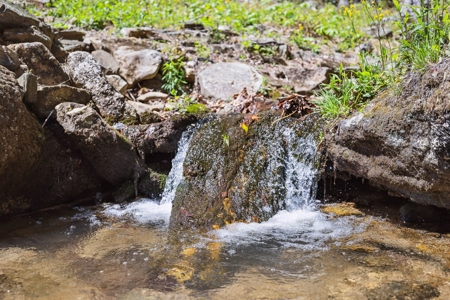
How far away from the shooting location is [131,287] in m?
2.92

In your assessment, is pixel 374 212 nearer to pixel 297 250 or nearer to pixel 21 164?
pixel 297 250

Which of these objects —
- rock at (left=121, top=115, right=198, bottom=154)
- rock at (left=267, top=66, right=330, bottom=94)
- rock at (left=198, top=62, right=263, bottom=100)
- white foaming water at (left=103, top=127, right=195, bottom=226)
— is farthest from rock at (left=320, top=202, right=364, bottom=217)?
rock at (left=198, top=62, right=263, bottom=100)

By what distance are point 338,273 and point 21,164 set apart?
3.50 meters

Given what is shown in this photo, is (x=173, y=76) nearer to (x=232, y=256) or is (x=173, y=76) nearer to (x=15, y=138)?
(x=15, y=138)

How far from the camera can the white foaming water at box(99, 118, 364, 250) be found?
389cm

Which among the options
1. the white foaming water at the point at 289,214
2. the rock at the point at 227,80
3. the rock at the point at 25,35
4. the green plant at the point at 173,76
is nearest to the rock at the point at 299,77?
the rock at the point at 227,80

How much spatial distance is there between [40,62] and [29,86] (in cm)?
105

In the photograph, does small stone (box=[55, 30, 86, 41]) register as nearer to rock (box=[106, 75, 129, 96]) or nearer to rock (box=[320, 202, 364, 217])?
rock (box=[106, 75, 129, 96])

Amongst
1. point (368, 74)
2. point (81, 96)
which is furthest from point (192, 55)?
point (368, 74)

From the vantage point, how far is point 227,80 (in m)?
7.23

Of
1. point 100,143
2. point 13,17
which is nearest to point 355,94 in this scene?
point 100,143

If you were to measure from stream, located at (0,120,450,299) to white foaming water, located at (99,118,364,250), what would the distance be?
1cm

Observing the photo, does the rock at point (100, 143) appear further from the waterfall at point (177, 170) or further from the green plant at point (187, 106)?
the green plant at point (187, 106)

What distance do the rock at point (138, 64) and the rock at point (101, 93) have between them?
47.4 inches
